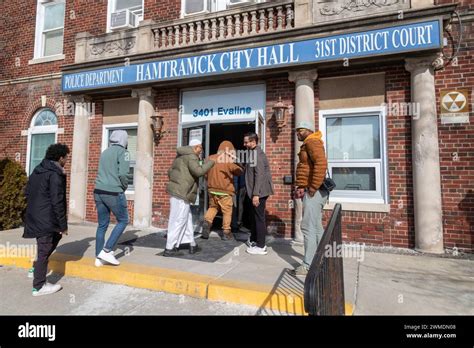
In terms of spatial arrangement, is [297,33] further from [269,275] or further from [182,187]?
[269,275]

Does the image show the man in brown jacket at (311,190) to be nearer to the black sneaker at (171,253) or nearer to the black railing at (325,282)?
the black railing at (325,282)

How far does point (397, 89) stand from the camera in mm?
5832

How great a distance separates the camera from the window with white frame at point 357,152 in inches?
232

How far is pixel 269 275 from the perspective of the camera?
403 centimetres

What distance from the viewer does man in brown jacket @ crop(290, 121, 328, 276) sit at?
3885 millimetres

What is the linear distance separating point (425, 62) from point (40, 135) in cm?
1010

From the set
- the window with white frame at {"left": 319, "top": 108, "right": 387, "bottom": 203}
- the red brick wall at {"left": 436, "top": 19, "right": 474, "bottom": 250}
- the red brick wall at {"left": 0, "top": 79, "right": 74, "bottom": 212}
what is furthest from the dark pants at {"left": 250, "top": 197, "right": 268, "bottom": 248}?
the red brick wall at {"left": 0, "top": 79, "right": 74, "bottom": 212}

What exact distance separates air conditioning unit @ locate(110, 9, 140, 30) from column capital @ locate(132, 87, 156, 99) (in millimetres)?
2172

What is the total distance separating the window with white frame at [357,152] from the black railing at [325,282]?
3020 mm

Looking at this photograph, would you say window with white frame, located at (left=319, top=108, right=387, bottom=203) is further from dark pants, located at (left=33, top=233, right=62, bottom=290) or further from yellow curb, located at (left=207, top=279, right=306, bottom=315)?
dark pants, located at (left=33, top=233, right=62, bottom=290)

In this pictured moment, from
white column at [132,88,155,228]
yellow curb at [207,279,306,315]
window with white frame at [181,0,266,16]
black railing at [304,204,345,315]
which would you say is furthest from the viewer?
window with white frame at [181,0,266,16]

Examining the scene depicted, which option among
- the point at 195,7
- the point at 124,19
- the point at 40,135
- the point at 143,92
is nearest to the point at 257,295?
the point at 143,92
